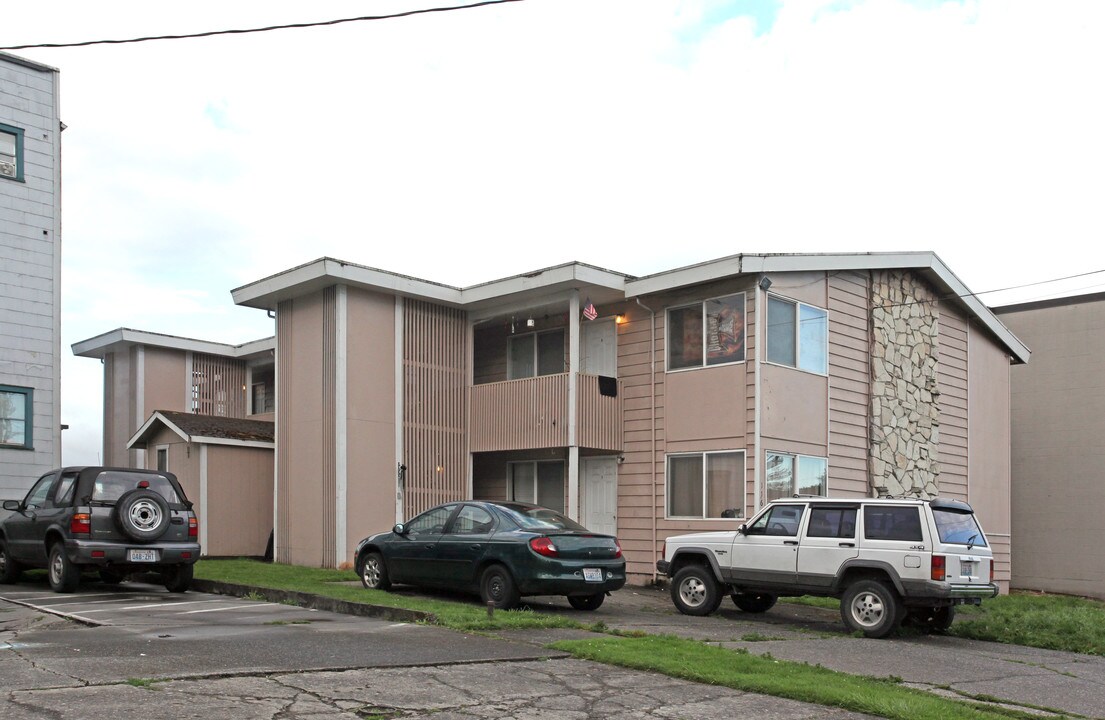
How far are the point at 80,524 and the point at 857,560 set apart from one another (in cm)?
987

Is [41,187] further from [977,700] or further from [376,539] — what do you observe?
[977,700]

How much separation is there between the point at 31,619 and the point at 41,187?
10921mm

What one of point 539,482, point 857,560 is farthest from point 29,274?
point 857,560

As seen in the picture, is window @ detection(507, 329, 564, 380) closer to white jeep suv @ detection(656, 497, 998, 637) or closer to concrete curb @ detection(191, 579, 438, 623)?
white jeep suv @ detection(656, 497, 998, 637)

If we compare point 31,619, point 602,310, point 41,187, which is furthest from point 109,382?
point 31,619

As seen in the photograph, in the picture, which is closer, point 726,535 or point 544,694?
point 544,694

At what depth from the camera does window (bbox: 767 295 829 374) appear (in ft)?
61.0

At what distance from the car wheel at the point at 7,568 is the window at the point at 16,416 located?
3.68 metres

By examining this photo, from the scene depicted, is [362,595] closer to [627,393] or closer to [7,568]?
[7,568]

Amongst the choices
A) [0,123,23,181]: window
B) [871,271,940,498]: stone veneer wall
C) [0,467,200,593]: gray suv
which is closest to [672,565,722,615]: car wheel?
[0,467,200,593]: gray suv

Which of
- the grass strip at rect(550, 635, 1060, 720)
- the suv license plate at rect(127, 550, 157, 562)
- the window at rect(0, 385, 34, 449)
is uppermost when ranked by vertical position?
the window at rect(0, 385, 34, 449)

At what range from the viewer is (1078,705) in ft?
29.1

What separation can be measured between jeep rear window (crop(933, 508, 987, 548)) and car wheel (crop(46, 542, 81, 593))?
35.8ft

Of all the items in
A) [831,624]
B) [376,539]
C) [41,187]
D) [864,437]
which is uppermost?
[41,187]
